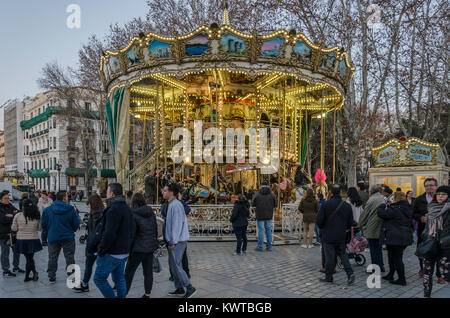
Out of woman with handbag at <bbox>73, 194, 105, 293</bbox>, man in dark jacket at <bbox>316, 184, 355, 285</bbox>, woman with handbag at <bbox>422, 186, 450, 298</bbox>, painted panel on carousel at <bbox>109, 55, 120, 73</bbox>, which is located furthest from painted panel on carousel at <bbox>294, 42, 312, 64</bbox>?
woman with handbag at <bbox>73, 194, 105, 293</bbox>

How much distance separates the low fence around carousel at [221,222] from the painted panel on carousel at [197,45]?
4.64m

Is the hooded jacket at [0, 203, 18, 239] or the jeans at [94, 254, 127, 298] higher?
the hooded jacket at [0, 203, 18, 239]

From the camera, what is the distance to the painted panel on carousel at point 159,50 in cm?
1041

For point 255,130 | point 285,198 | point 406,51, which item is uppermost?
point 406,51

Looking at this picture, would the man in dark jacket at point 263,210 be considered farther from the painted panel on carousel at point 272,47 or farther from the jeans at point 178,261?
the painted panel on carousel at point 272,47

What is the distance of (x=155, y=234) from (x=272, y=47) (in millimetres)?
7438

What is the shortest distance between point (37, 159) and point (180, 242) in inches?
2524

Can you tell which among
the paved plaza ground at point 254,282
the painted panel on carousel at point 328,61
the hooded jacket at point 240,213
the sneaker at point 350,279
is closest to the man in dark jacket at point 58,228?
the paved plaza ground at point 254,282

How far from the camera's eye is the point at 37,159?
6072cm

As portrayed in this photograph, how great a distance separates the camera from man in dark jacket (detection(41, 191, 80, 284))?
5.86m

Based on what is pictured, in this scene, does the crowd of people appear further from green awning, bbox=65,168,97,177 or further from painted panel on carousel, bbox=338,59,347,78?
green awning, bbox=65,168,97,177

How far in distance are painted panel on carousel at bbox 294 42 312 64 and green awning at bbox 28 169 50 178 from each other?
54378 millimetres
